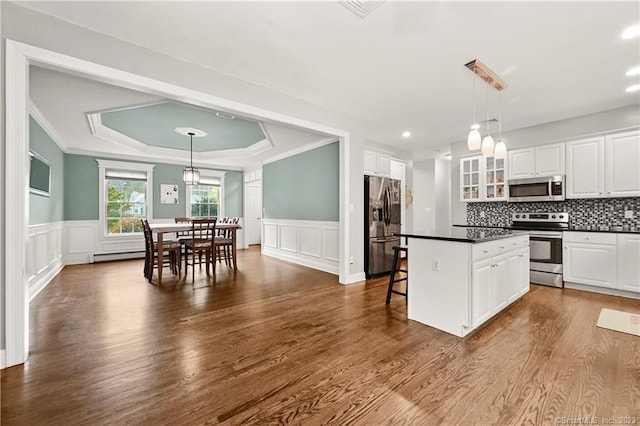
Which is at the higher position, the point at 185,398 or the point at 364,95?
the point at 364,95

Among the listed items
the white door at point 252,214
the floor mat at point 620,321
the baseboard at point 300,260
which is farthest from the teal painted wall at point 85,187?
the floor mat at point 620,321

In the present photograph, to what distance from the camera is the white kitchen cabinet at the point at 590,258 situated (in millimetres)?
3693

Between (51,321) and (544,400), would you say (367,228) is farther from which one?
(51,321)

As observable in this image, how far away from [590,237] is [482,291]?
8.59 feet

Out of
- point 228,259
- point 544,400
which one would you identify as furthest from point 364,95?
point 228,259

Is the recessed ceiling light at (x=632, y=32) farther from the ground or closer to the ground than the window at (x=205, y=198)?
farther from the ground

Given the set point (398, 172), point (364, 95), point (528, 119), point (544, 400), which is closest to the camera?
point (544, 400)

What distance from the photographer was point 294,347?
2320mm

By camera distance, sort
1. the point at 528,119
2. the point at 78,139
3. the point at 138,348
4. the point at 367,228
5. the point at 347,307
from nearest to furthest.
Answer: the point at 138,348
the point at 347,307
the point at 528,119
the point at 367,228
the point at 78,139

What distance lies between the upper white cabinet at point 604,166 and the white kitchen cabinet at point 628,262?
0.66m

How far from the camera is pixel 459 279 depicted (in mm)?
2523

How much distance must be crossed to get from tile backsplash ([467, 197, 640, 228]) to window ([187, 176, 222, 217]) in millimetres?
6929

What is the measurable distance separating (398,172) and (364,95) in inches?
134

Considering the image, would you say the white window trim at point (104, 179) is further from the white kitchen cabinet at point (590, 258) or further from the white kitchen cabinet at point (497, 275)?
A: the white kitchen cabinet at point (590, 258)
